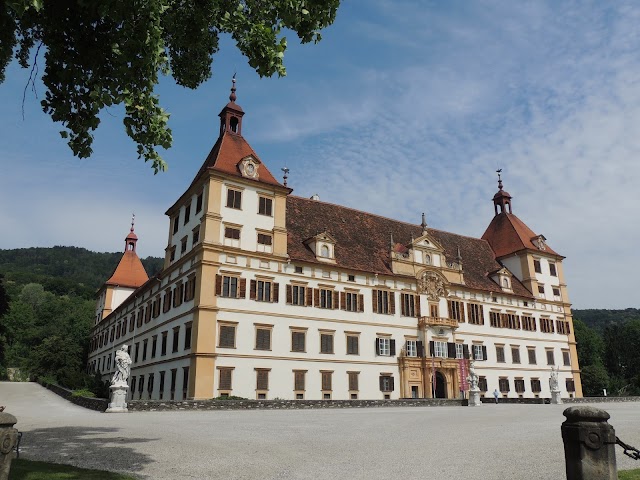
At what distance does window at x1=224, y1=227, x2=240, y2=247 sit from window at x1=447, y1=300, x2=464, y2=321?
19.6 meters

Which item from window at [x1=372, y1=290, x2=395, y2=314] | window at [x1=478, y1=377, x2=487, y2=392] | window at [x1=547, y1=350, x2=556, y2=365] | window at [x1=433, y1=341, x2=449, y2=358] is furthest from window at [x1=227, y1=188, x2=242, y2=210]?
window at [x1=547, y1=350, x2=556, y2=365]

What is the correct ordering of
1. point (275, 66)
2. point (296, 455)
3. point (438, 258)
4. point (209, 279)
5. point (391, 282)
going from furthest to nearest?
point (438, 258), point (391, 282), point (209, 279), point (296, 455), point (275, 66)

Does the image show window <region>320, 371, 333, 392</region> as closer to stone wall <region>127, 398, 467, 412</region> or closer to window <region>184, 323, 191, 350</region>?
stone wall <region>127, 398, 467, 412</region>

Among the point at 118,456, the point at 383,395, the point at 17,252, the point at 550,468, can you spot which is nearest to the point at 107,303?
the point at 383,395

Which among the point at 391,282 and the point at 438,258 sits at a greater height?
the point at 438,258

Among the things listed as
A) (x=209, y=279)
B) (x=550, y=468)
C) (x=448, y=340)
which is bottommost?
(x=550, y=468)

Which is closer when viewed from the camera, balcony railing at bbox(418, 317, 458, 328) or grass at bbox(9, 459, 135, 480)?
grass at bbox(9, 459, 135, 480)

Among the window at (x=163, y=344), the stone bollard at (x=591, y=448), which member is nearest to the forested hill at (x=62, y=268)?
the window at (x=163, y=344)

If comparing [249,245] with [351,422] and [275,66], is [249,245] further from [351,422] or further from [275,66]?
[275,66]

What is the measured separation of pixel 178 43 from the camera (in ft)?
31.2

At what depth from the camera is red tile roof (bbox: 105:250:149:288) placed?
68.9 m

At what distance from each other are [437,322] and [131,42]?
37.8 meters

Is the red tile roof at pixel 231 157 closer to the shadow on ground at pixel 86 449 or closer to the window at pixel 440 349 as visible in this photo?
the window at pixel 440 349

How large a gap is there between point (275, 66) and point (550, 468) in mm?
8749
